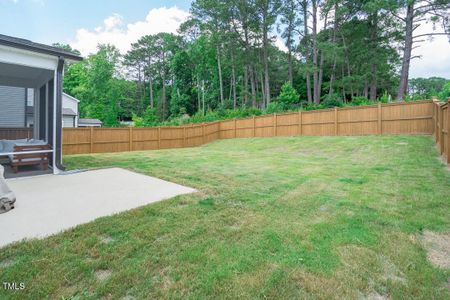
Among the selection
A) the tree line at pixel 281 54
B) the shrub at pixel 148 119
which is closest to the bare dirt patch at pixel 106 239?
the tree line at pixel 281 54

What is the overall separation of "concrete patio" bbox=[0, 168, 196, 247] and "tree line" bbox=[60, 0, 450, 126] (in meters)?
14.6

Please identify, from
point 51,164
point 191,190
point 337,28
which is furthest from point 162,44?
point 191,190

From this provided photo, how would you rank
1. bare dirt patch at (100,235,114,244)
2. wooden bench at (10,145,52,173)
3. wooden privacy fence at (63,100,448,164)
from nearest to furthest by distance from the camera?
bare dirt patch at (100,235,114,244) < wooden bench at (10,145,52,173) < wooden privacy fence at (63,100,448,164)

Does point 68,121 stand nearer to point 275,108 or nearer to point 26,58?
point 275,108

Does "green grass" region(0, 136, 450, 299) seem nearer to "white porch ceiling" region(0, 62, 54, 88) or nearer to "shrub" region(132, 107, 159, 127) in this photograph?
"white porch ceiling" region(0, 62, 54, 88)

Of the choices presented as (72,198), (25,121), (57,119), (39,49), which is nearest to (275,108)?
(25,121)

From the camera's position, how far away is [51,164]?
6.53 meters

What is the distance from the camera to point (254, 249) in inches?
98.2

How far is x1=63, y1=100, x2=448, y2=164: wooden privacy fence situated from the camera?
36.9ft

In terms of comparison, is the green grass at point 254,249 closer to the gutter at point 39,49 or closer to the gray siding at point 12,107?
the gutter at point 39,49

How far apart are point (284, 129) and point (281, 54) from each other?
16.6m

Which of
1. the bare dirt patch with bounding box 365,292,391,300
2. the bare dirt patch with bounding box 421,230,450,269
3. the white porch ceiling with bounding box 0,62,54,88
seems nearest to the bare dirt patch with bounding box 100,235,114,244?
the bare dirt patch with bounding box 365,292,391,300

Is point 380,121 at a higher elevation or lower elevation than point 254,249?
higher

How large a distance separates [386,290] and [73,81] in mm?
37361
